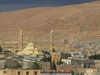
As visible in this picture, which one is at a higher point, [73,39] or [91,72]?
[73,39]

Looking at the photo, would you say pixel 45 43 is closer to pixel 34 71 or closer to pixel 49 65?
pixel 49 65

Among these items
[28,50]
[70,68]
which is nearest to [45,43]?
[28,50]

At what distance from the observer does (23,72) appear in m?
36.4

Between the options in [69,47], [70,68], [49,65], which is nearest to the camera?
[70,68]

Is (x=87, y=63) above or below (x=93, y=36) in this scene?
below

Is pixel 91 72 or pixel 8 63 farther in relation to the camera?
pixel 8 63

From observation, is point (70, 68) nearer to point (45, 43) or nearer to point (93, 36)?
point (45, 43)

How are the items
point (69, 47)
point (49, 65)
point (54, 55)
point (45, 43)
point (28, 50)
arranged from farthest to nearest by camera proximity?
point (45, 43) < point (69, 47) < point (28, 50) < point (54, 55) < point (49, 65)

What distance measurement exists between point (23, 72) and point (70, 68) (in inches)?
964

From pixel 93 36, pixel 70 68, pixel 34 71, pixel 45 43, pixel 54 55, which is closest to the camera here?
pixel 34 71

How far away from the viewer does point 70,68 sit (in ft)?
198

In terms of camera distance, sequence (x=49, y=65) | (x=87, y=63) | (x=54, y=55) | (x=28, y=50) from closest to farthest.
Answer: (x=49, y=65) → (x=87, y=63) → (x=54, y=55) → (x=28, y=50)

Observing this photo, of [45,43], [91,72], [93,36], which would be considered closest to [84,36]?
[93,36]

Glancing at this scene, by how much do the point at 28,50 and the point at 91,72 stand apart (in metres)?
81.6
